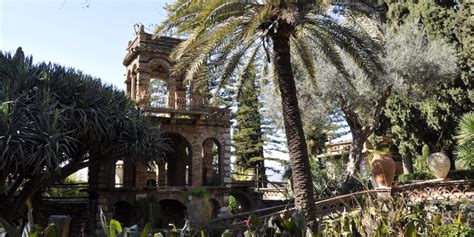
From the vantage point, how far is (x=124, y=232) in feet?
6.53

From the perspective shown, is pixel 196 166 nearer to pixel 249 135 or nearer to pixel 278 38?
pixel 278 38

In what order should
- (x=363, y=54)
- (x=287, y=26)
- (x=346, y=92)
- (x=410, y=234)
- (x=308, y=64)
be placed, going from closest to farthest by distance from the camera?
(x=410, y=234) < (x=287, y=26) < (x=363, y=54) < (x=308, y=64) < (x=346, y=92)

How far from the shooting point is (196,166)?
1906 centimetres

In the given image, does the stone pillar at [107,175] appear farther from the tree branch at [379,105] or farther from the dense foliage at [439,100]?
the dense foliage at [439,100]

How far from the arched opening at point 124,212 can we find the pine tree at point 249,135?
503 inches

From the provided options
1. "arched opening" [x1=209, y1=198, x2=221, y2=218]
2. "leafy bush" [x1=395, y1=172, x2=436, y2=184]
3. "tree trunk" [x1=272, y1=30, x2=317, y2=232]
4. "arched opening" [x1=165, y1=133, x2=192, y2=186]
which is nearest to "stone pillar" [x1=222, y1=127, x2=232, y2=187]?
"arched opening" [x1=209, y1=198, x2=221, y2=218]

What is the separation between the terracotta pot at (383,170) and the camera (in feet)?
44.5

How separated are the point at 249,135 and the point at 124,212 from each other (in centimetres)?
1429

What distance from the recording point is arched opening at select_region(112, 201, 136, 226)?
17625 mm

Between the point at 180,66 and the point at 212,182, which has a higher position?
the point at 180,66

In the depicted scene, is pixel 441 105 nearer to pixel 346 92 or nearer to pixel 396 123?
pixel 396 123

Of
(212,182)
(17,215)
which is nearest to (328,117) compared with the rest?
(212,182)

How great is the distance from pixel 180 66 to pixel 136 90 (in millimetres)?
9089

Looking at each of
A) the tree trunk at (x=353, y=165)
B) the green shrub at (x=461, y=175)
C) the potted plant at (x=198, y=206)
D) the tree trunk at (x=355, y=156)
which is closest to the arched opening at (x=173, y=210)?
the potted plant at (x=198, y=206)
